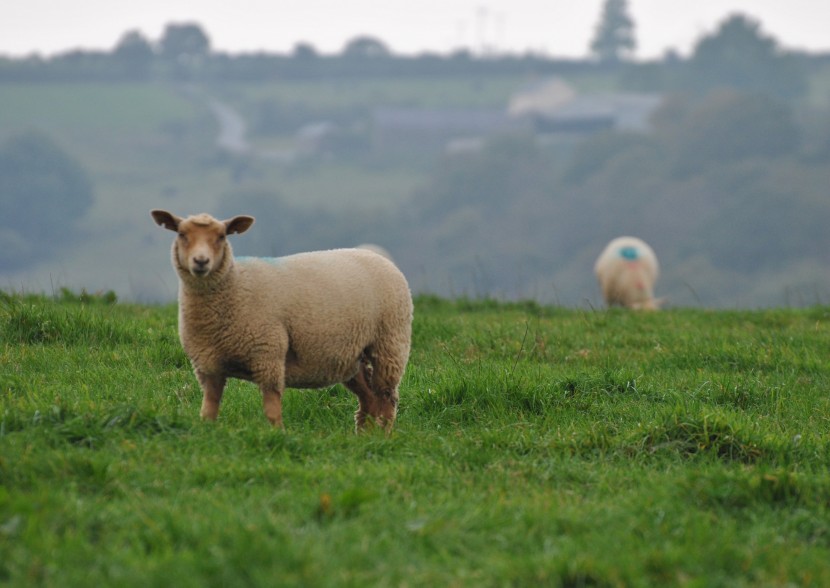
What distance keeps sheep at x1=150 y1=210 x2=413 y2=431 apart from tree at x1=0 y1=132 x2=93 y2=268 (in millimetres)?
108433

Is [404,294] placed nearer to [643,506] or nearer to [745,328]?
[643,506]

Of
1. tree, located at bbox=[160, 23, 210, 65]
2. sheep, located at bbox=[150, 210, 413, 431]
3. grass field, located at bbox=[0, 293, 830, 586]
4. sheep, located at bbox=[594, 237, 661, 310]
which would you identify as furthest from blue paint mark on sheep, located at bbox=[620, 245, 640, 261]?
tree, located at bbox=[160, 23, 210, 65]

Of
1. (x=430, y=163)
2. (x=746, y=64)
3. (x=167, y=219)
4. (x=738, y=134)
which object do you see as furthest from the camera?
(x=746, y=64)

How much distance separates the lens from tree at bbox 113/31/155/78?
552 feet

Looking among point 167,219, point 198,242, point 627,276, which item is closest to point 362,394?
point 198,242

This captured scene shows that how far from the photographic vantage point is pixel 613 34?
187 m

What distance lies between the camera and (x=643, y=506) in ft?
17.0

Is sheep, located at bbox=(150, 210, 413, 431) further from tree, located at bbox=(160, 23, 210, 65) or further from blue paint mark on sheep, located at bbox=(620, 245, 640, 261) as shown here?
tree, located at bbox=(160, 23, 210, 65)

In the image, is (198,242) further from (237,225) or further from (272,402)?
(272,402)

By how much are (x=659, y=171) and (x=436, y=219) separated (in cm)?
2490

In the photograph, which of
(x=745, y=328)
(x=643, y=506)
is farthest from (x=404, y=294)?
(x=745, y=328)

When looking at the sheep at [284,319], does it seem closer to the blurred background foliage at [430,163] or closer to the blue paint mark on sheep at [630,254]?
the blue paint mark on sheep at [630,254]

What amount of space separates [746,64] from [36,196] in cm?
9524

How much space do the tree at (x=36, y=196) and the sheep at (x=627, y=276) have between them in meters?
98.3
